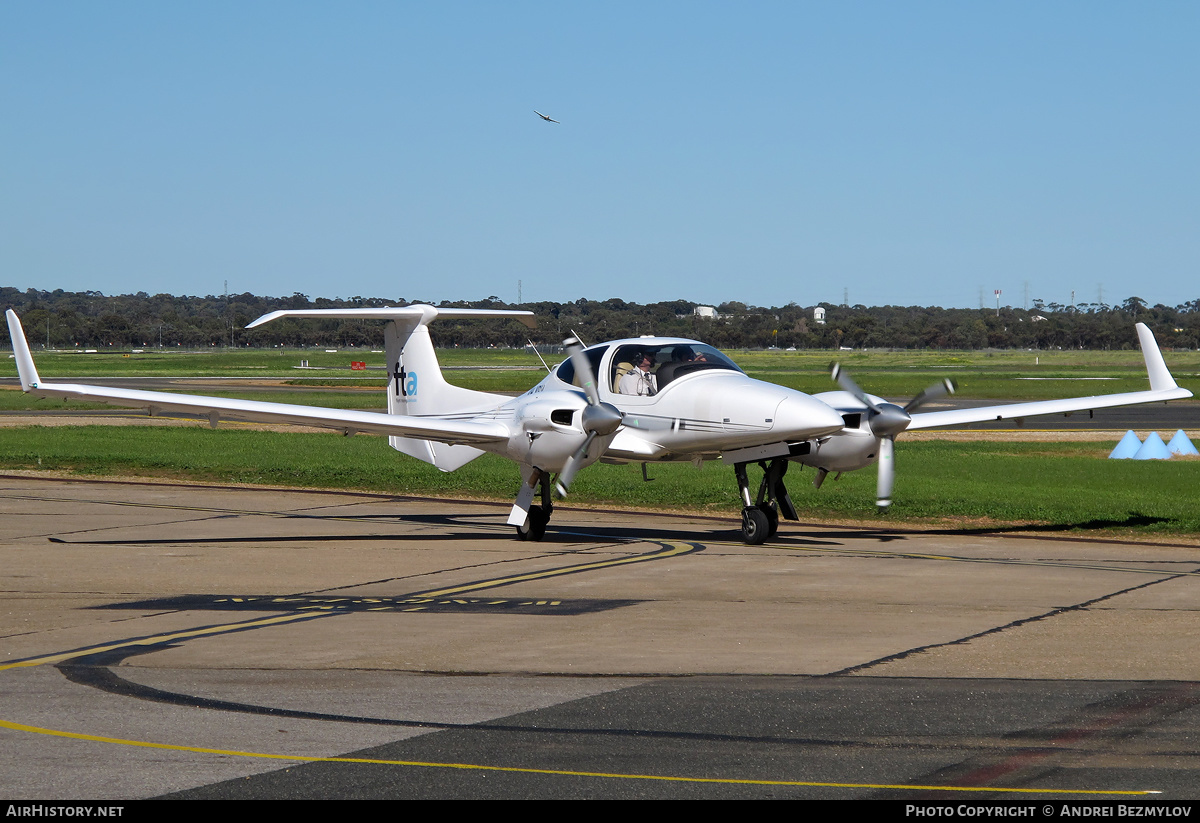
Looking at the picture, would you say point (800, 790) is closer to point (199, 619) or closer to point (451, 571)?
point (199, 619)

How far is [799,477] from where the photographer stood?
30.6m

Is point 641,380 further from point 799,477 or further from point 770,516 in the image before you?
point 799,477

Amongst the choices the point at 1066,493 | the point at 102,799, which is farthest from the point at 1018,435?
the point at 102,799

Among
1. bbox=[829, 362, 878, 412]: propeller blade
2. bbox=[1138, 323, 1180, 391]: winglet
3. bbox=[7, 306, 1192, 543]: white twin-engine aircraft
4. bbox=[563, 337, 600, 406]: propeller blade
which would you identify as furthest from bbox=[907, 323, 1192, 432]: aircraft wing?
bbox=[563, 337, 600, 406]: propeller blade

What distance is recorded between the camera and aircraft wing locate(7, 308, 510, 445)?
63.5ft

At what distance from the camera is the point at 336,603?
14125 millimetres

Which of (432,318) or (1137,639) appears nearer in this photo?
(1137,639)

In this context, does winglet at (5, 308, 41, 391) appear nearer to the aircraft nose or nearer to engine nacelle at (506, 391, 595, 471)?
engine nacelle at (506, 391, 595, 471)

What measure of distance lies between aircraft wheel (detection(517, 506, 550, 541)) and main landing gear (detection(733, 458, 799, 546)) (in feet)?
10.3

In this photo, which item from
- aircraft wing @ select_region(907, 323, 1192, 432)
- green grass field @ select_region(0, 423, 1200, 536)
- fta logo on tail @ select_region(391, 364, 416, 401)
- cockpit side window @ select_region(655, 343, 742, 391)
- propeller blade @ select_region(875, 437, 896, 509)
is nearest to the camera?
propeller blade @ select_region(875, 437, 896, 509)

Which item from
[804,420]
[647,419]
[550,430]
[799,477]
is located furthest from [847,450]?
[799,477]

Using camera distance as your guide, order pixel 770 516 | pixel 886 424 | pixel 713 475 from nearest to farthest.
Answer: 1. pixel 886 424
2. pixel 770 516
3. pixel 713 475

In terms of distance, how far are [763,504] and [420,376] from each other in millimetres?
7044

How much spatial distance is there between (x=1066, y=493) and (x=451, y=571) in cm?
1502
